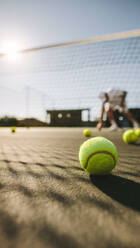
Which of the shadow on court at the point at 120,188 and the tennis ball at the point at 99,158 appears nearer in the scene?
the shadow on court at the point at 120,188

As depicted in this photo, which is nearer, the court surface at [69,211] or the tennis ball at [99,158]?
→ the court surface at [69,211]

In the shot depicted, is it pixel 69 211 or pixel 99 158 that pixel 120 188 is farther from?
pixel 69 211

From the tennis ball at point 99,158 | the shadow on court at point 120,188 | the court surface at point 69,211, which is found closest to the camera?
the court surface at point 69,211

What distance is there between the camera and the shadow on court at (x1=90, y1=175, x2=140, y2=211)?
1222mm

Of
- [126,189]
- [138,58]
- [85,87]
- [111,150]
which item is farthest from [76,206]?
[85,87]

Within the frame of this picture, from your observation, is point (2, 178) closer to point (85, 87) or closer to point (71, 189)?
point (71, 189)

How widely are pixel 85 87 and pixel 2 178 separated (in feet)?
49.9

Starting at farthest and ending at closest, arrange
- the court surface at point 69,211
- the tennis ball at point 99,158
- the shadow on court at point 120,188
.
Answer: the tennis ball at point 99,158 → the shadow on court at point 120,188 → the court surface at point 69,211

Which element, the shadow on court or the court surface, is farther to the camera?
the shadow on court

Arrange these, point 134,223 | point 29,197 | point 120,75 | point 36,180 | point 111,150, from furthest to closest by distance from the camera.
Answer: point 120,75 → point 111,150 → point 36,180 → point 29,197 → point 134,223

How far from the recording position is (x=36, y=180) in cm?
168

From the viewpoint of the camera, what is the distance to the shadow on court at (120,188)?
1222 mm

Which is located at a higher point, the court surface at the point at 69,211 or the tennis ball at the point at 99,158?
the tennis ball at the point at 99,158

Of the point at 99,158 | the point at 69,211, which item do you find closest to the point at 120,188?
the point at 99,158
